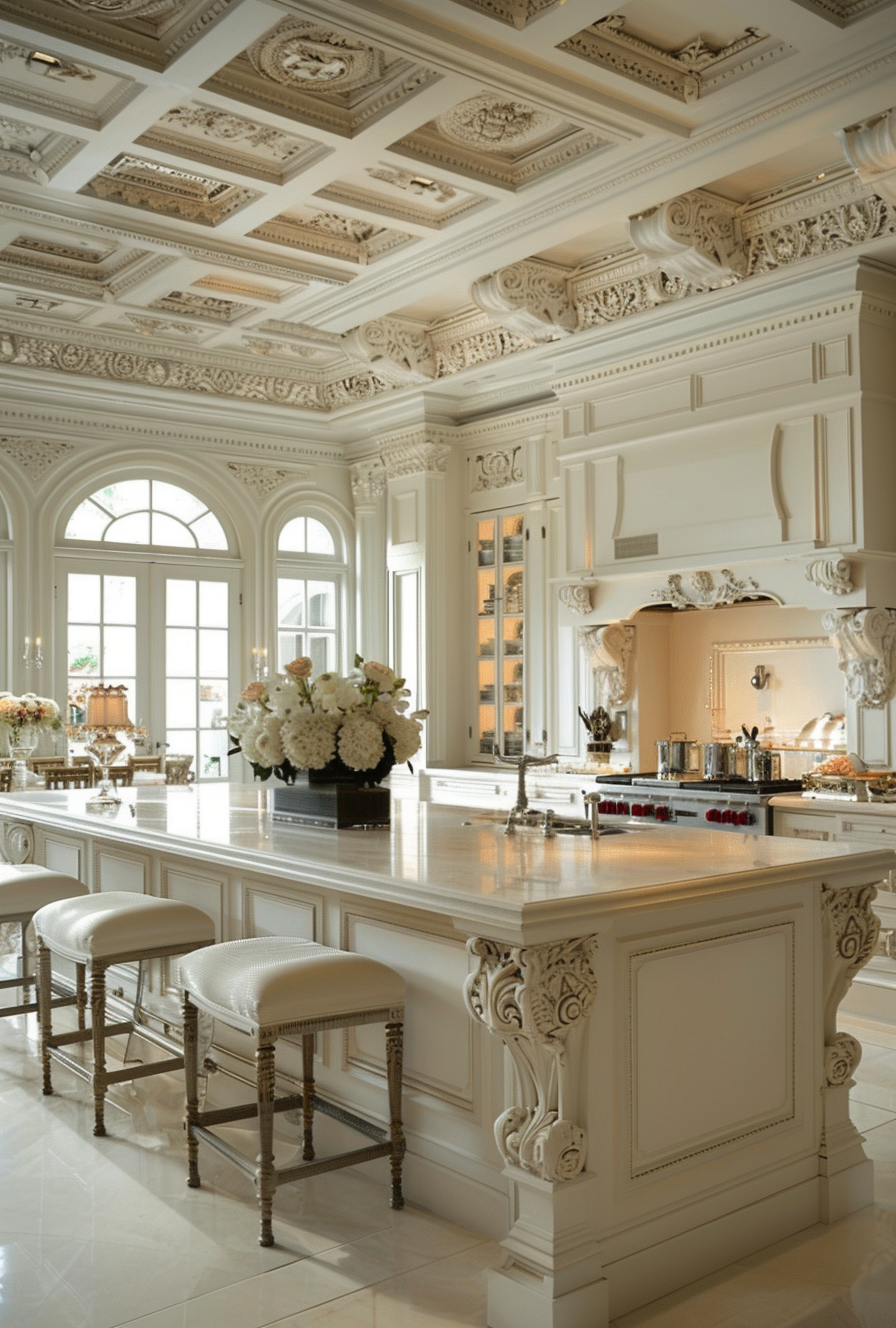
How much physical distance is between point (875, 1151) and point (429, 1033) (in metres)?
1.44

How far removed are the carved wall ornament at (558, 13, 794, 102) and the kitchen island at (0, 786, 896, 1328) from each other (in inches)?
103

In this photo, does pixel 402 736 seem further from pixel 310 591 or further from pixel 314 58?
pixel 310 591

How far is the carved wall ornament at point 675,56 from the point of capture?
12.8 ft

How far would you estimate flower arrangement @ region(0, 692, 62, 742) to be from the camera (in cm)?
613

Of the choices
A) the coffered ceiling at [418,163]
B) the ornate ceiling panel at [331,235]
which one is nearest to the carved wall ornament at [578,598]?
the coffered ceiling at [418,163]

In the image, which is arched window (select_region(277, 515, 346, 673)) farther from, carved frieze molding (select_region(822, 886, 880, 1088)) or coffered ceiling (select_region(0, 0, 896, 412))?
carved frieze molding (select_region(822, 886, 880, 1088))

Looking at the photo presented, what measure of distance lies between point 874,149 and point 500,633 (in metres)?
3.95

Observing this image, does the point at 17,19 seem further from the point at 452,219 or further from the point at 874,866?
the point at 874,866

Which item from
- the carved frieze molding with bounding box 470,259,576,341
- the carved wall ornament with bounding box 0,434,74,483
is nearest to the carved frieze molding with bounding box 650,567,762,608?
the carved frieze molding with bounding box 470,259,576,341

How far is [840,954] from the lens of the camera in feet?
10.0

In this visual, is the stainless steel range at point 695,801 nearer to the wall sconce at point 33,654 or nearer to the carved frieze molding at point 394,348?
the carved frieze molding at point 394,348

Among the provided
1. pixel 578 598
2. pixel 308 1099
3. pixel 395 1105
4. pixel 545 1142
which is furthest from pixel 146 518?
pixel 545 1142

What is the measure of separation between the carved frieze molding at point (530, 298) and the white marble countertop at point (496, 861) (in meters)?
3.06

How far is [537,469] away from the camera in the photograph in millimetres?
7375
